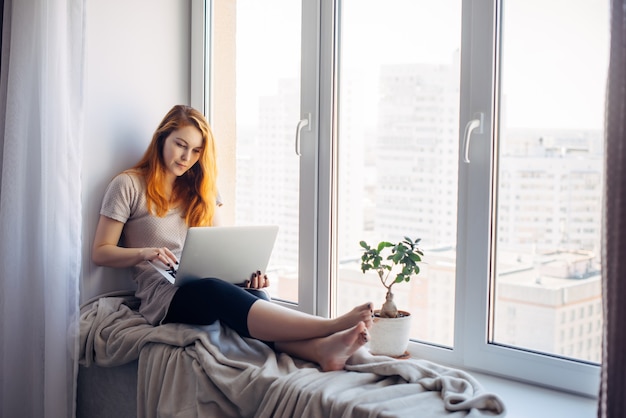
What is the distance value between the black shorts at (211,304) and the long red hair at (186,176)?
1.27 feet

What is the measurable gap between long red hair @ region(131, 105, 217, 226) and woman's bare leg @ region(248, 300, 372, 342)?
0.57 metres

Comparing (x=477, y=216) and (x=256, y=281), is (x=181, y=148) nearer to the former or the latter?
(x=256, y=281)

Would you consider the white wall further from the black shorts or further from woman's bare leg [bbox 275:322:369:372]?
woman's bare leg [bbox 275:322:369:372]

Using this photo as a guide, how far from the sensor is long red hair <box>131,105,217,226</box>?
7.39 ft

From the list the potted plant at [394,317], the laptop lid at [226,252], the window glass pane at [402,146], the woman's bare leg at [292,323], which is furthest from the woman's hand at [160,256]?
the potted plant at [394,317]

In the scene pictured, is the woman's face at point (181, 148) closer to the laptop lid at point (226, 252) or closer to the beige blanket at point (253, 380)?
the laptop lid at point (226, 252)

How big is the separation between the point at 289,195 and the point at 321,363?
79 centimetres

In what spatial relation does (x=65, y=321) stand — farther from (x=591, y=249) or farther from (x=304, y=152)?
(x=591, y=249)

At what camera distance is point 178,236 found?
7.47 ft

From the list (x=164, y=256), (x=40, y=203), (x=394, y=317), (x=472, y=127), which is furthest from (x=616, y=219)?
(x=40, y=203)

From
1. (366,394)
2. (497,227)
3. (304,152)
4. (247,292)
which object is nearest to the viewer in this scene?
(366,394)

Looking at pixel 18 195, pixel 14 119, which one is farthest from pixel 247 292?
pixel 14 119

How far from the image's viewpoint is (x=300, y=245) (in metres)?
2.25

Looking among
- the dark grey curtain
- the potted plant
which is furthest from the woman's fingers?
the dark grey curtain
